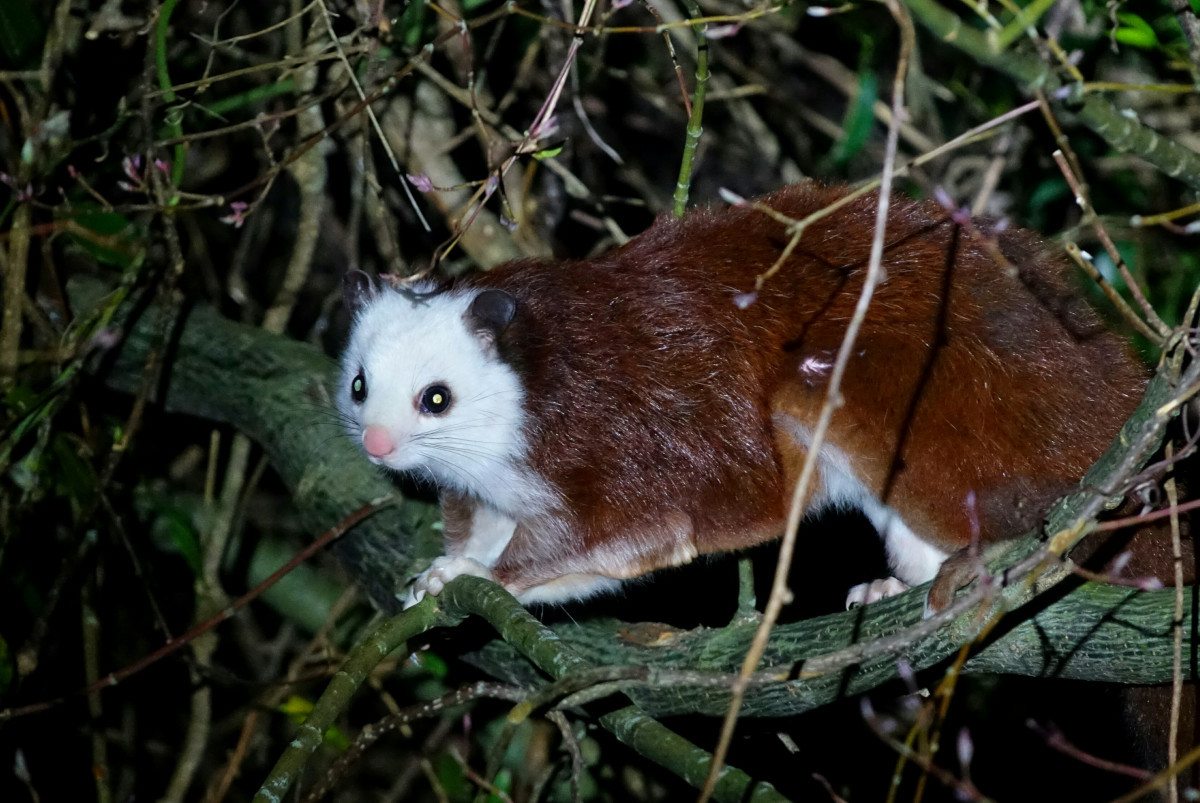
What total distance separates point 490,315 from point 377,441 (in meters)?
0.41

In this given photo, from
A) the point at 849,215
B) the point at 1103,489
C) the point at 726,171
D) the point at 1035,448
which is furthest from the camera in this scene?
the point at 726,171

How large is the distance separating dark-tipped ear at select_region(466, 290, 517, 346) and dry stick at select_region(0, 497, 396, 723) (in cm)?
90

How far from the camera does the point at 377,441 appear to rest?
9.29 ft

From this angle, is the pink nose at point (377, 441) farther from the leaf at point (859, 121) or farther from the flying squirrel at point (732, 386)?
the leaf at point (859, 121)

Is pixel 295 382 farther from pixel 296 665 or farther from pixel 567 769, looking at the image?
pixel 567 769

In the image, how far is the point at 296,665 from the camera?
4.32 meters

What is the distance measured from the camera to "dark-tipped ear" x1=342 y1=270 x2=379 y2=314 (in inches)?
126

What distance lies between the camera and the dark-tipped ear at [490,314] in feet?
9.33

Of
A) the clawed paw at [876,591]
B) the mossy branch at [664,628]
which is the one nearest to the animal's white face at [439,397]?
the mossy branch at [664,628]

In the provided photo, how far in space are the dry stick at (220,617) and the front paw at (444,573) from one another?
0.53 metres

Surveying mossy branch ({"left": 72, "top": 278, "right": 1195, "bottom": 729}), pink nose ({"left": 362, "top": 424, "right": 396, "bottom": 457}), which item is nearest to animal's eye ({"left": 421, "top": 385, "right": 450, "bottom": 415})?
pink nose ({"left": 362, "top": 424, "right": 396, "bottom": 457})

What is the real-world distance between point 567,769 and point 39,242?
255 cm

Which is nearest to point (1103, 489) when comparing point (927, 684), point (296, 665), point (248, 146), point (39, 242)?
point (927, 684)

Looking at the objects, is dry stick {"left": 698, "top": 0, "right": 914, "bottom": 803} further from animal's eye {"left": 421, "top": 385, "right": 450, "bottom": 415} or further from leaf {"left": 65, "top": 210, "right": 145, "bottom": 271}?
leaf {"left": 65, "top": 210, "right": 145, "bottom": 271}
